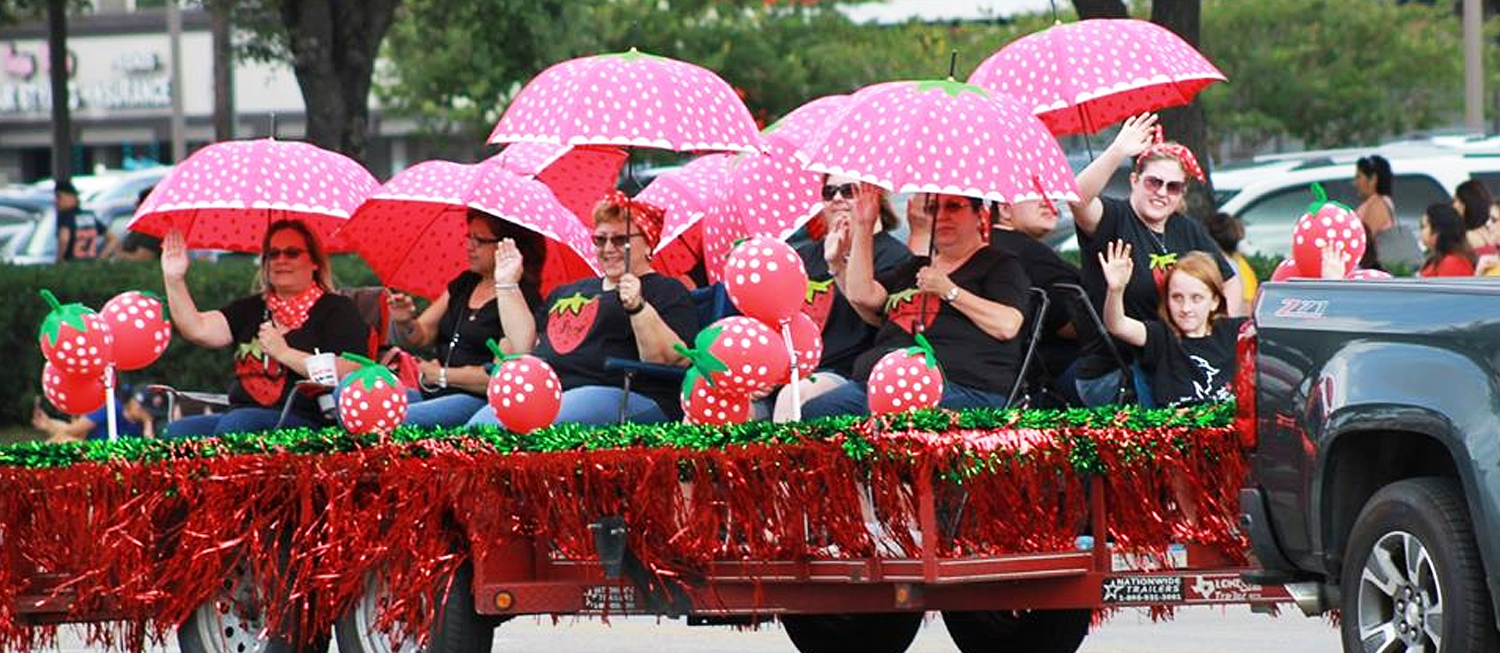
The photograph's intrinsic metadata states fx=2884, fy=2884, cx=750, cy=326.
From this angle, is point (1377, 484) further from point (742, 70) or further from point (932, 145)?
point (742, 70)

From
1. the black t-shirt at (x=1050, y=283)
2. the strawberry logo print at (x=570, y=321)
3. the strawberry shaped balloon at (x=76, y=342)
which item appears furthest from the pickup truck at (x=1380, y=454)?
the strawberry shaped balloon at (x=76, y=342)

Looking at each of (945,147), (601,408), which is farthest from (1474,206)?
(945,147)

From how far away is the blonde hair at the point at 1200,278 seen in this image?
943 cm

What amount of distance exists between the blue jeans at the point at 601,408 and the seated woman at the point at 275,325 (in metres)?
1.01

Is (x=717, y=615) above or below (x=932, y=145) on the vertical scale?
below

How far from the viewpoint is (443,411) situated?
10.5 metres

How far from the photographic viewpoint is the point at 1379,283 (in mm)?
7590

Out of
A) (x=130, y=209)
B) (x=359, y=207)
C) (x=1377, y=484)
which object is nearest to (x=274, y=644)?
(x=359, y=207)

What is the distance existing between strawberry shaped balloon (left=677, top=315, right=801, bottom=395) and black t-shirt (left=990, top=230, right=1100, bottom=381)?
1.50 m

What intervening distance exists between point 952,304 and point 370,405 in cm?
188

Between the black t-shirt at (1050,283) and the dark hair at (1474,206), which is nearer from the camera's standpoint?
the black t-shirt at (1050,283)

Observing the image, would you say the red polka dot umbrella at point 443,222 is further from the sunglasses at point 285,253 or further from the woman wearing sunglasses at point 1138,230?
the woman wearing sunglasses at point 1138,230

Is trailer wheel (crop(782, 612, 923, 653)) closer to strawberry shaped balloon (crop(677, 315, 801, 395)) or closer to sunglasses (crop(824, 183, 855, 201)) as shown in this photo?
sunglasses (crop(824, 183, 855, 201))

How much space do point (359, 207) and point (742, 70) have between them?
84.8 ft
